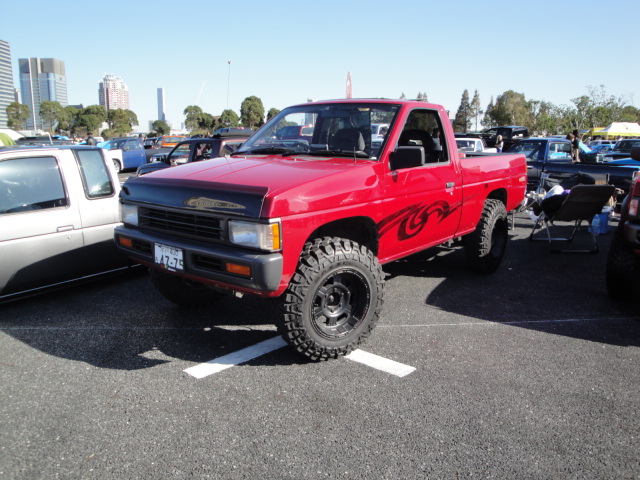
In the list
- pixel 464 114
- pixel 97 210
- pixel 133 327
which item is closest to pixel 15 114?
pixel 97 210

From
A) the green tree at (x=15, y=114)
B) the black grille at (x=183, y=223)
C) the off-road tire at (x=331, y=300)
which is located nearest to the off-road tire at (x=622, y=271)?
the off-road tire at (x=331, y=300)

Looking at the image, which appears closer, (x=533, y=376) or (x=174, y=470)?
(x=174, y=470)

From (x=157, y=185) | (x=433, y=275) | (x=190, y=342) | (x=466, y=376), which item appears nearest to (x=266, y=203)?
(x=157, y=185)

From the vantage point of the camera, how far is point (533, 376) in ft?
11.2

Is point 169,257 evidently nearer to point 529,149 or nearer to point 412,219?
point 412,219

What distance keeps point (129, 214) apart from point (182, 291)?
93 centimetres

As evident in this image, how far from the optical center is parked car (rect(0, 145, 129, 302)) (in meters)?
4.43

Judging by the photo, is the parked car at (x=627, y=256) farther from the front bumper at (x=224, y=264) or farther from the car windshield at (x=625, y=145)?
the car windshield at (x=625, y=145)

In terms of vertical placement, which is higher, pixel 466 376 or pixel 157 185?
pixel 157 185

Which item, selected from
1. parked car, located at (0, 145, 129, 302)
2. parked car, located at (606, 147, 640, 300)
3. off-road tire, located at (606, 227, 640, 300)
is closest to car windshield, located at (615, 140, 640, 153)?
parked car, located at (606, 147, 640, 300)

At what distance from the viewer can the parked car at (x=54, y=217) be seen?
4426 mm

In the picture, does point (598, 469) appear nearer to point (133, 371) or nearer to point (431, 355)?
point (431, 355)

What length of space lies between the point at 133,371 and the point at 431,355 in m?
2.17

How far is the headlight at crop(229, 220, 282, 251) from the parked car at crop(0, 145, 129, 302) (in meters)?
2.44
